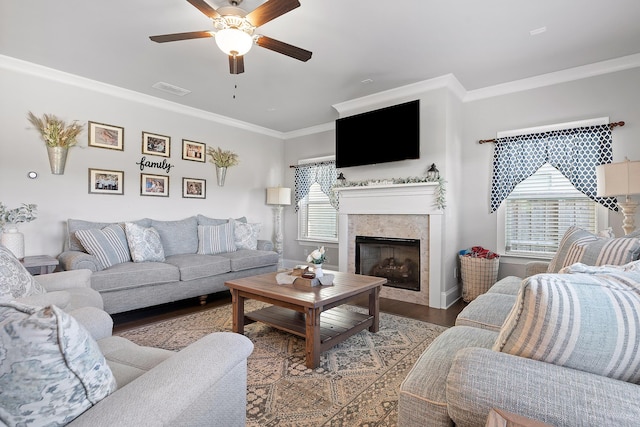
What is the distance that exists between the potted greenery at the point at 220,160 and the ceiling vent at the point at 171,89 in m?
1.08

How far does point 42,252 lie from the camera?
142 inches

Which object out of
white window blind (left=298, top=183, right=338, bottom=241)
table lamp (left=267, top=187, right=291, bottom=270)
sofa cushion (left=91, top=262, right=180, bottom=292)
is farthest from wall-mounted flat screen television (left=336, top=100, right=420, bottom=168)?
sofa cushion (left=91, top=262, right=180, bottom=292)

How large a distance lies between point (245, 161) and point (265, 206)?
92cm

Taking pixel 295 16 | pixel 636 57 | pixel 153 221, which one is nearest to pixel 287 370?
pixel 295 16

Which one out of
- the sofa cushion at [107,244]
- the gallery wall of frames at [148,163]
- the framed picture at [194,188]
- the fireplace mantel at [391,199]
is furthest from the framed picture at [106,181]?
the fireplace mantel at [391,199]

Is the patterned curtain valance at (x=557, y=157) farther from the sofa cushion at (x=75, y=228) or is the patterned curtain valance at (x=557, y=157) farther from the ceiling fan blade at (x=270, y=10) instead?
the sofa cushion at (x=75, y=228)

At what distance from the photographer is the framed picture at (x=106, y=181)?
398 cm

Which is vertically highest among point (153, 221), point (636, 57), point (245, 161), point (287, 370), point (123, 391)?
point (636, 57)

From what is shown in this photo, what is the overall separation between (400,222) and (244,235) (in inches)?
92.2

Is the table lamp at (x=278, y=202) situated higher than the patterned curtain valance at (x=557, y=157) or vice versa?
the patterned curtain valance at (x=557, y=157)

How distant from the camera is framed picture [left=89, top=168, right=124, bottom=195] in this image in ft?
13.1

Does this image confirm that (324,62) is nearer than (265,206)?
Yes

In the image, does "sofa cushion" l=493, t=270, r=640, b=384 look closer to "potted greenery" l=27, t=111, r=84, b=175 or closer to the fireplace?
the fireplace

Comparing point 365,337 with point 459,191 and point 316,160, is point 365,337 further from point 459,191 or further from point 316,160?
point 316,160
